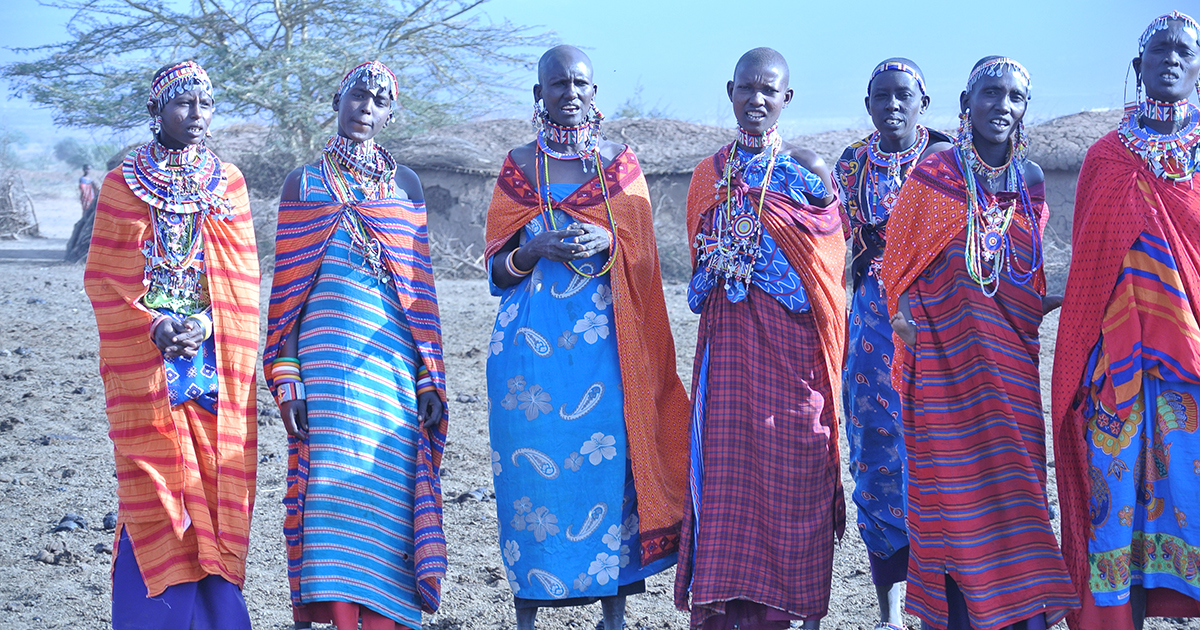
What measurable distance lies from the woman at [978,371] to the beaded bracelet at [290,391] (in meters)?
2.31

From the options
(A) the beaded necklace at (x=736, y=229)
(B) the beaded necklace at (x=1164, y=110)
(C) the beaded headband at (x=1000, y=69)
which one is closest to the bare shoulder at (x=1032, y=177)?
(C) the beaded headband at (x=1000, y=69)

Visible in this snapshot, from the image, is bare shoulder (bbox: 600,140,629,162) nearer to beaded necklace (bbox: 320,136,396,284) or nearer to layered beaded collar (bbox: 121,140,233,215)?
beaded necklace (bbox: 320,136,396,284)

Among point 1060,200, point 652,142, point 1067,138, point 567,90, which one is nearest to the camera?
point 567,90

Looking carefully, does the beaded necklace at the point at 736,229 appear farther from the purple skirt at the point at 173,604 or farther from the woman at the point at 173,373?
the purple skirt at the point at 173,604

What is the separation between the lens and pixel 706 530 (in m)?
4.20

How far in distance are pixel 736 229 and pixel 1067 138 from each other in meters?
11.0

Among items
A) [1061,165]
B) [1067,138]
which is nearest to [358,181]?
[1061,165]

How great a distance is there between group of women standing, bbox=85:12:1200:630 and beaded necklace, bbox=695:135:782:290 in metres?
0.01

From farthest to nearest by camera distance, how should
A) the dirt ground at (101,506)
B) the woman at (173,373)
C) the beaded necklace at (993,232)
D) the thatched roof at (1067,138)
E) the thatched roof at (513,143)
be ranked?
the thatched roof at (513,143), the thatched roof at (1067,138), the dirt ground at (101,506), the woman at (173,373), the beaded necklace at (993,232)

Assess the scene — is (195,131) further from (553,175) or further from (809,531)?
(809,531)

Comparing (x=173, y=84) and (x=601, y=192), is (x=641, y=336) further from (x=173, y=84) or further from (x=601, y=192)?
(x=173, y=84)

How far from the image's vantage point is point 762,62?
4.20m

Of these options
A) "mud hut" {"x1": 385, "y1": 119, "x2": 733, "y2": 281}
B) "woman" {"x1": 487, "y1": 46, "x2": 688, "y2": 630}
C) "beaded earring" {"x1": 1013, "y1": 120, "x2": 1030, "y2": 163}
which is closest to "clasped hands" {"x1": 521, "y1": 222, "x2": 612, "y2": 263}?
"woman" {"x1": 487, "y1": 46, "x2": 688, "y2": 630}

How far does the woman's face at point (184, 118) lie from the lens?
13.5ft
